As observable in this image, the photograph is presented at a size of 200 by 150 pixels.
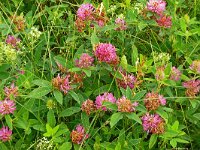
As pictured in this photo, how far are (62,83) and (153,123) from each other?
1.12ft

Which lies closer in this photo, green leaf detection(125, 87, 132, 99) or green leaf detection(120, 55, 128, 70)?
green leaf detection(125, 87, 132, 99)

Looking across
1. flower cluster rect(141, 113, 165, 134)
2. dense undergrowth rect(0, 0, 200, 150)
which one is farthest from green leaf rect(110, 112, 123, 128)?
flower cluster rect(141, 113, 165, 134)

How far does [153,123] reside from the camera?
5.57 ft

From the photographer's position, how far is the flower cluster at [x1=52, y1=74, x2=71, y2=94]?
168 centimetres

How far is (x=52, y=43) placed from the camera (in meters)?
2.16

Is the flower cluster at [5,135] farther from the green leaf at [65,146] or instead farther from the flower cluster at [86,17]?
the flower cluster at [86,17]

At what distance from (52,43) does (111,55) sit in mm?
478

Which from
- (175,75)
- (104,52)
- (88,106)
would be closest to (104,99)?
(88,106)

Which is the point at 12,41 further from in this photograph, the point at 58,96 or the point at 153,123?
the point at 153,123

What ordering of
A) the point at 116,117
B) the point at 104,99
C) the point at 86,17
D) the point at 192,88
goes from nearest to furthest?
the point at 116,117 < the point at 104,99 < the point at 192,88 < the point at 86,17

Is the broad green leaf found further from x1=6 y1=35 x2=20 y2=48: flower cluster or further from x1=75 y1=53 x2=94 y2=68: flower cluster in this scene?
x1=6 y1=35 x2=20 y2=48: flower cluster

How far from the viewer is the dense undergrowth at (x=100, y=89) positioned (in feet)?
5.58

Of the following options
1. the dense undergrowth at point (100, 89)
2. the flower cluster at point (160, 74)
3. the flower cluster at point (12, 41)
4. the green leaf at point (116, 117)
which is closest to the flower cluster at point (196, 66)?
the dense undergrowth at point (100, 89)

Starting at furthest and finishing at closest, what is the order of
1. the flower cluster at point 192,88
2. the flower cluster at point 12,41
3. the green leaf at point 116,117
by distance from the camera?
1. the flower cluster at point 12,41
2. the flower cluster at point 192,88
3. the green leaf at point 116,117
